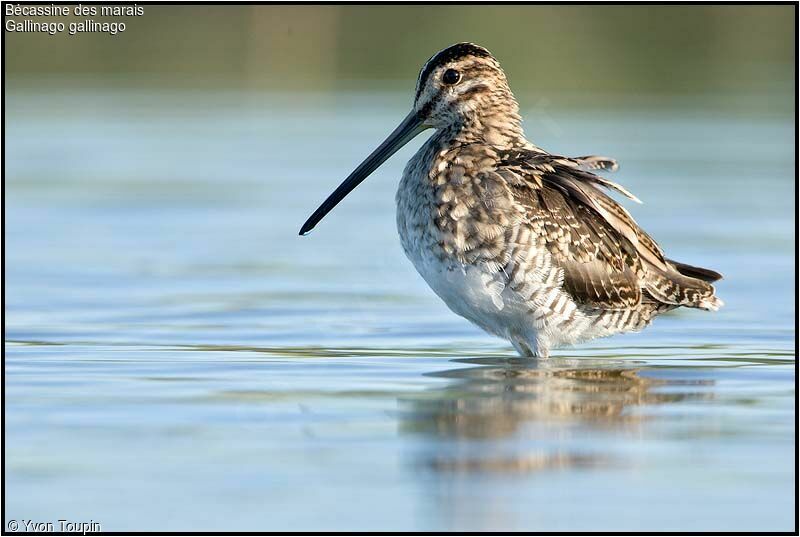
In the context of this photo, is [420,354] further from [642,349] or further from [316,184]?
[316,184]

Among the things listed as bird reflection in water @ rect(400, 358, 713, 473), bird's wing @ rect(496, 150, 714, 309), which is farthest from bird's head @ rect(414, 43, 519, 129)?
bird reflection in water @ rect(400, 358, 713, 473)

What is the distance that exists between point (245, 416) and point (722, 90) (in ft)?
68.0

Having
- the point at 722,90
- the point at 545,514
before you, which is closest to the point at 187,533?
the point at 545,514

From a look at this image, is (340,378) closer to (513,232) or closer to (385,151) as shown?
(513,232)

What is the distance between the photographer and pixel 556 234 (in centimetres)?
927

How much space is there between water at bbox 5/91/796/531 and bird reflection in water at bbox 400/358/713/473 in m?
0.02

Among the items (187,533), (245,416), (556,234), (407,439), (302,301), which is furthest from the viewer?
(302,301)

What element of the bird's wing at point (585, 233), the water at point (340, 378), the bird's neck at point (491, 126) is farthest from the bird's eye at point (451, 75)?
the water at point (340, 378)

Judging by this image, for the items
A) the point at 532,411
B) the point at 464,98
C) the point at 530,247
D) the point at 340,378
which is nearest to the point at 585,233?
the point at 530,247

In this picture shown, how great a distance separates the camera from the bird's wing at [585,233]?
9305 millimetres

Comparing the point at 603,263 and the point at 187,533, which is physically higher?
the point at 603,263

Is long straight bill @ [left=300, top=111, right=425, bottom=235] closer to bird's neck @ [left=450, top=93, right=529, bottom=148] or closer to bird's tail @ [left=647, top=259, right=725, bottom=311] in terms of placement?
bird's neck @ [left=450, top=93, right=529, bottom=148]

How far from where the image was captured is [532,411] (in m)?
7.75

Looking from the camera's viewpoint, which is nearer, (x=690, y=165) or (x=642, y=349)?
(x=642, y=349)
